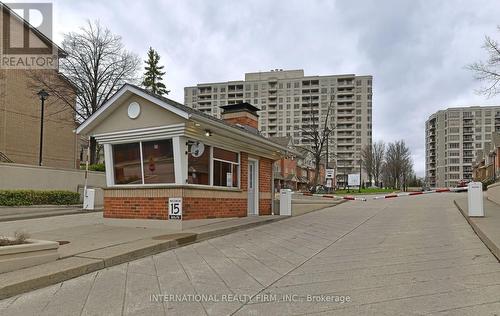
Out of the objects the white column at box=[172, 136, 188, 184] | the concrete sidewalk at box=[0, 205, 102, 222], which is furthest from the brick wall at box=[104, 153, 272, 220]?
the concrete sidewalk at box=[0, 205, 102, 222]

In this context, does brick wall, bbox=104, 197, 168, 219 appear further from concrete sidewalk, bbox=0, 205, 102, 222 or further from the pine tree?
the pine tree

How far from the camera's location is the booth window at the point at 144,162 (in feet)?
42.0

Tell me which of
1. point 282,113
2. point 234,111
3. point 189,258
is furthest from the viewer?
point 282,113

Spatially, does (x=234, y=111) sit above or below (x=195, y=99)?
below

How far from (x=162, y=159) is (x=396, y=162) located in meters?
72.6

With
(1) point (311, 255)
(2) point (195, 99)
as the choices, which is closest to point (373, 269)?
(1) point (311, 255)

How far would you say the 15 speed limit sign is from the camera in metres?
12.1

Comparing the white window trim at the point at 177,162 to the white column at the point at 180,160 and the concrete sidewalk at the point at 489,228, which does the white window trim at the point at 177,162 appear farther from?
the concrete sidewalk at the point at 489,228

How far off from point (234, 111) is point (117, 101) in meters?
7.11

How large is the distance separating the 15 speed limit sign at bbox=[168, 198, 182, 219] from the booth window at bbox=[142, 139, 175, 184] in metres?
0.69

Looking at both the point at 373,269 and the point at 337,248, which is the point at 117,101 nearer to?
the point at 337,248

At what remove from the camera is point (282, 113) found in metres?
148

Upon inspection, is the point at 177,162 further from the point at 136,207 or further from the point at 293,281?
the point at 293,281

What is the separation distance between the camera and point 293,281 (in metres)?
7.12
